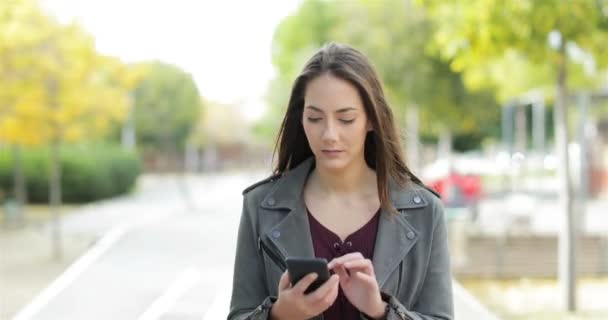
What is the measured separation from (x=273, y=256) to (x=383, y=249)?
8.7 inches

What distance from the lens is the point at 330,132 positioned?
5.96ft

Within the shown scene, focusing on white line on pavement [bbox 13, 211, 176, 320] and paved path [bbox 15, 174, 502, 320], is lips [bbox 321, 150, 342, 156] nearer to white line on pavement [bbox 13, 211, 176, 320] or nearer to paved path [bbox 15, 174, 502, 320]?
paved path [bbox 15, 174, 502, 320]

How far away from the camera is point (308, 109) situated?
6.09 feet

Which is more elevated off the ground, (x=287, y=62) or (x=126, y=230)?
(x=287, y=62)

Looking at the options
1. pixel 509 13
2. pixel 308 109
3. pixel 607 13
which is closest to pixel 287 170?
pixel 308 109

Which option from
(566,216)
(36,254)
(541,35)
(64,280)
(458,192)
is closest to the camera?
(64,280)

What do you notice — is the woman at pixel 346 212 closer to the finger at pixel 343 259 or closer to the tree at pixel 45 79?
the finger at pixel 343 259

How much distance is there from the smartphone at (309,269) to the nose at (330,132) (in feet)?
0.95

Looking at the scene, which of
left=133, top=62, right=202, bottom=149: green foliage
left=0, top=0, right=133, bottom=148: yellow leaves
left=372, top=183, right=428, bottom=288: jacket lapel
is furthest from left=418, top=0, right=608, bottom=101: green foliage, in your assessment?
left=133, top=62, right=202, bottom=149: green foliage

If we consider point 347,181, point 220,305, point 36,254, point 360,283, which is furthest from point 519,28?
point 360,283

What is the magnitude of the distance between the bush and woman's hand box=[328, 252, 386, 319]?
19.0 meters

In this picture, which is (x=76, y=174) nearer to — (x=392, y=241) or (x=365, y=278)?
(x=392, y=241)

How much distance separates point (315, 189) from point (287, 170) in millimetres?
86

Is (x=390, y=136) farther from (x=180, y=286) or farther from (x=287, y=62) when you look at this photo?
(x=287, y=62)
